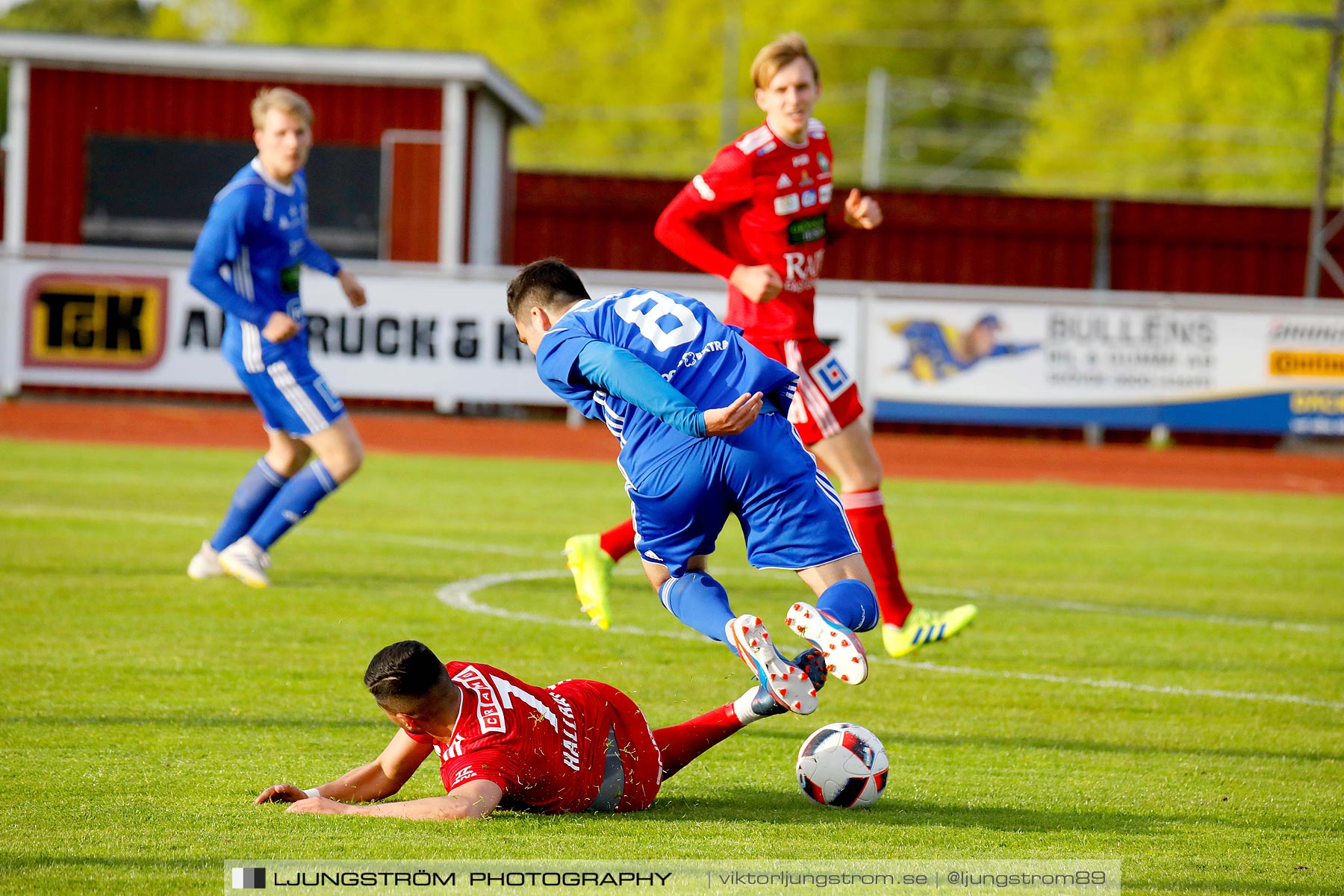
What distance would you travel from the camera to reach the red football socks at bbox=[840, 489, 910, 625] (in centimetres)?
702

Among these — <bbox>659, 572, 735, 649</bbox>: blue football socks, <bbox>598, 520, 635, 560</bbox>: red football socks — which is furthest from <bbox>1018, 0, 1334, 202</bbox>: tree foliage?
<bbox>659, 572, 735, 649</bbox>: blue football socks

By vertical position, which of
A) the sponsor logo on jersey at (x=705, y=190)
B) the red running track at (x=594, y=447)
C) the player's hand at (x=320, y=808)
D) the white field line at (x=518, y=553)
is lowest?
the red running track at (x=594, y=447)

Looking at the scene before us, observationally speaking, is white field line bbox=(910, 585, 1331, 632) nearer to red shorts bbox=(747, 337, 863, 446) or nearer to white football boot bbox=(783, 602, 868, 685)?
red shorts bbox=(747, 337, 863, 446)

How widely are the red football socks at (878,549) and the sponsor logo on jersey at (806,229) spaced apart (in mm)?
1142

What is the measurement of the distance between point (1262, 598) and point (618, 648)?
445 cm

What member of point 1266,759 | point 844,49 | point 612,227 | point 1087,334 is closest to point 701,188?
point 1266,759

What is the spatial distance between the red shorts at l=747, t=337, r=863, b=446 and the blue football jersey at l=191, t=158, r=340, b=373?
3.02 meters

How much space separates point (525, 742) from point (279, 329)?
4.44 m

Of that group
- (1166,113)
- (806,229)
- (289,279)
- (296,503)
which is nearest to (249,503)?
(296,503)

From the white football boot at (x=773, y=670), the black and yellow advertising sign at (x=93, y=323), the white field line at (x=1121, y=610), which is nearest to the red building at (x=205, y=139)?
the black and yellow advertising sign at (x=93, y=323)

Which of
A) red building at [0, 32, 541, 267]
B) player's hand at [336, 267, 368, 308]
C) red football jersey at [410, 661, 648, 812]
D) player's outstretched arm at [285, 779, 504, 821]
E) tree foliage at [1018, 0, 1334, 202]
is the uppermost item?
tree foliage at [1018, 0, 1334, 202]

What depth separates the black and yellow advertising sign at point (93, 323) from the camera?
19438 mm

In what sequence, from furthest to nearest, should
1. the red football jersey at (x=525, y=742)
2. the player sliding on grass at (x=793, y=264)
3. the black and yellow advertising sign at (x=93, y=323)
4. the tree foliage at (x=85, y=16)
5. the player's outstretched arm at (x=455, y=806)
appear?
the tree foliage at (x=85, y=16) → the black and yellow advertising sign at (x=93, y=323) → the player sliding on grass at (x=793, y=264) → the red football jersey at (x=525, y=742) → the player's outstretched arm at (x=455, y=806)

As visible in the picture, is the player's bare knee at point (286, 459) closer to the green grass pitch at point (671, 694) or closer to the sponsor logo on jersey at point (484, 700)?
the green grass pitch at point (671, 694)
